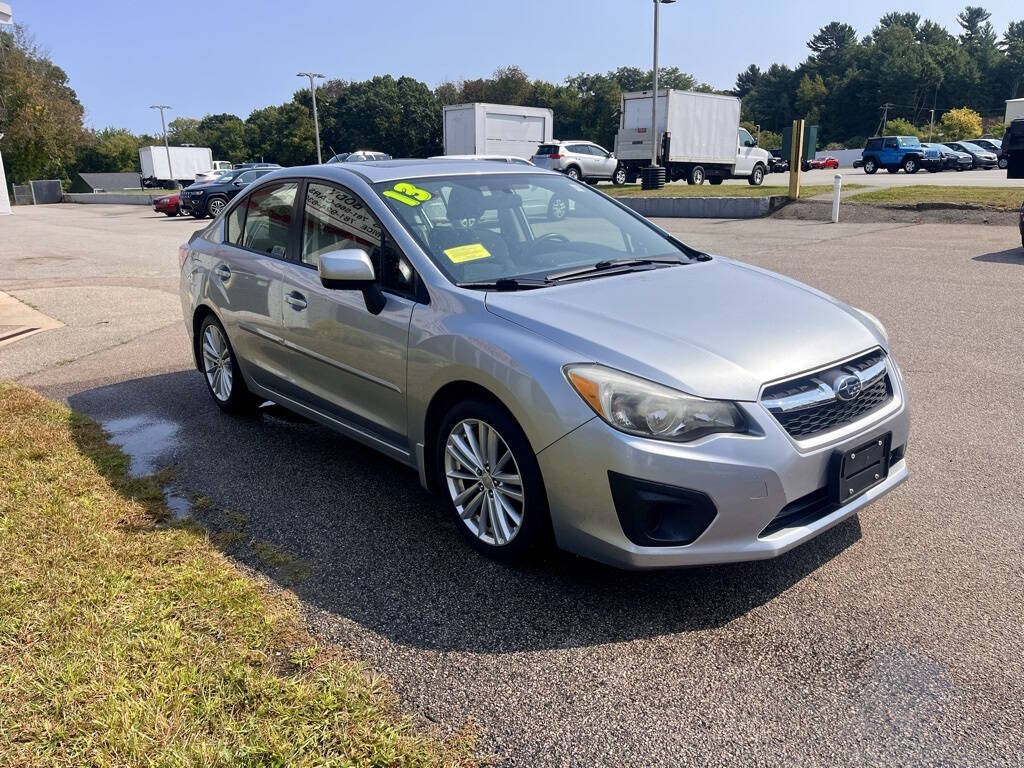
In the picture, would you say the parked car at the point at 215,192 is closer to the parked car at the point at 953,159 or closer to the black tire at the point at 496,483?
the black tire at the point at 496,483

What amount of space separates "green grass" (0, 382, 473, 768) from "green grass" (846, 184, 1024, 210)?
1878 cm

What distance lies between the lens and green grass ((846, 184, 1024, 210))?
1831cm

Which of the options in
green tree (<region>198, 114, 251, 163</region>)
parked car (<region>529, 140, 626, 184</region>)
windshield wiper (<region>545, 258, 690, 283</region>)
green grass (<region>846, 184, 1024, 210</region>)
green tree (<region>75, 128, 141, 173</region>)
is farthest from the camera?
green tree (<region>198, 114, 251, 163</region>)

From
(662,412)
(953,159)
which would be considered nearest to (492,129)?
(953,159)

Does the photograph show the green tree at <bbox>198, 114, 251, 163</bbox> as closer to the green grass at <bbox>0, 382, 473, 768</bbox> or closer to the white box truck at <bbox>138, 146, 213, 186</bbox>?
the white box truck at <bbox>138, 146, 213, 186</bbox>

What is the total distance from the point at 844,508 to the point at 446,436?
164 centimetres

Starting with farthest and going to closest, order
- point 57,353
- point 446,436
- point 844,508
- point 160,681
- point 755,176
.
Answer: point 755,176 < point 57,353 < point 446,436 < point 844,508 < point 160,681

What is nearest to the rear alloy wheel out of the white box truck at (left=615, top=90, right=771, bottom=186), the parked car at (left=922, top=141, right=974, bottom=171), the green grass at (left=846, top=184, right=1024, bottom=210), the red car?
the green grass at (left=846, top=184, right=1024, bottom=210)

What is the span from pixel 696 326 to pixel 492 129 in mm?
35806

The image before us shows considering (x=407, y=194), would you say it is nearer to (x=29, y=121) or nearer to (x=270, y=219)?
(x=270, y=219)

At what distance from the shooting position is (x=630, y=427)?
298 cm

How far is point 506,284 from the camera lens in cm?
376

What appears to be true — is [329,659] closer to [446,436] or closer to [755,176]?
[446,436]

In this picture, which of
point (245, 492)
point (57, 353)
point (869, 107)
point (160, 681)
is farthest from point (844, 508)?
point (869, 107)
